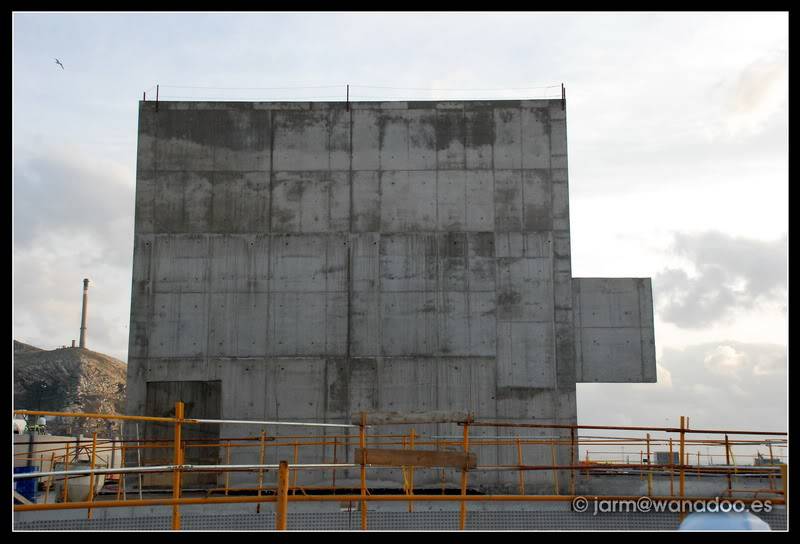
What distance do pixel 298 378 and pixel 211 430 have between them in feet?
7.51

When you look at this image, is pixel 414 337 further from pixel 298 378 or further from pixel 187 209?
pixel 187 209

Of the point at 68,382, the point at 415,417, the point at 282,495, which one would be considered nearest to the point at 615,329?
the point at 415,417

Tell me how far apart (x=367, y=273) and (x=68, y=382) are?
8500 cm

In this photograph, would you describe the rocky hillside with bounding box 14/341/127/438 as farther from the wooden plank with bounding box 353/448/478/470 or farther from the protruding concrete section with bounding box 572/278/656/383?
→ the wooden plank with bounding box 353/448/478/470

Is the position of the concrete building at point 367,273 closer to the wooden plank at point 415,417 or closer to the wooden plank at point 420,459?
the wooden plank at point 415,417

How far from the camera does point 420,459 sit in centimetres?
998

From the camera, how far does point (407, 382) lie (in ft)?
63.1

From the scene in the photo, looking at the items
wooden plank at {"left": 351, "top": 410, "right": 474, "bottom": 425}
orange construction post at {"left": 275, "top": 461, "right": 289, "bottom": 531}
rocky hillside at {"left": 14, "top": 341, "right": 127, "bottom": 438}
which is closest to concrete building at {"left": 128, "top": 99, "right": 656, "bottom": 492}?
wooden plank at {"left": 351, "top": 410, "right": 474, "bottom": 425}

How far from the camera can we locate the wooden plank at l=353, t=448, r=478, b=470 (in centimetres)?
991

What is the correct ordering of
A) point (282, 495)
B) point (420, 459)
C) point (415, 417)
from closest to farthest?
point (282, 495) → point (420, 459) → point (415, 417)

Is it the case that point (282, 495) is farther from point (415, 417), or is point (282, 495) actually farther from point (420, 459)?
point (415, 417)

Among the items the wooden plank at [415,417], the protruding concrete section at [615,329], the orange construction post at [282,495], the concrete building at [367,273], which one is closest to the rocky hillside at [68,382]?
the concrete building at [367,273]

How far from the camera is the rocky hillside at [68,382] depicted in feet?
301
